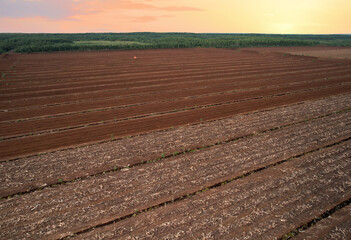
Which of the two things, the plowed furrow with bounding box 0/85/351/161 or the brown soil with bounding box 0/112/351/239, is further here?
the plowed furrow with bounding box 0/85/351/161

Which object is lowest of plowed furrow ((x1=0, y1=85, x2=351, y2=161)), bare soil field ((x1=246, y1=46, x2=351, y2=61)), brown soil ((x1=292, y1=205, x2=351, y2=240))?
brown soil ((x1=292, y1=205, x2=351, y2=240))

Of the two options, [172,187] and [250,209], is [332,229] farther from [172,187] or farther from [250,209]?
[172,187]

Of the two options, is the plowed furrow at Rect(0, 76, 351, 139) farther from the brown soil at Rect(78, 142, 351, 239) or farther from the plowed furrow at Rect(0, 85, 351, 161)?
the brown soil at Rect(78, 142, 351, 239)

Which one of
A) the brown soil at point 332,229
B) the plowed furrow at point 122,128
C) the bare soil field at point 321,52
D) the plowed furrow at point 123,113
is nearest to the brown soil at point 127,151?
the plowed furrow at point 122,128

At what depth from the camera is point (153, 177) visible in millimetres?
8344

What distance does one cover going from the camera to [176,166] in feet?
29.6

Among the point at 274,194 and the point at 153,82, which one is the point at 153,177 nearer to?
the point at 274,194

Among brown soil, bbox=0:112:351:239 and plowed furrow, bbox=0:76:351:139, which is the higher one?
plowed furrow, bbox=0:76:351:139

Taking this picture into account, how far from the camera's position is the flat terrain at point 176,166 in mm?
6355

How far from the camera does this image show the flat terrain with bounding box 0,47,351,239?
6.36 m

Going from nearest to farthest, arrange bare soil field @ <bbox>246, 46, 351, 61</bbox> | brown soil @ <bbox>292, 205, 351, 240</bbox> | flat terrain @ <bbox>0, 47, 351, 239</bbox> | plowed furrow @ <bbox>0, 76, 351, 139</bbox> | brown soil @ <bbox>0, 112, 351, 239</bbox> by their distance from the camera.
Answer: brown soil @ <bbox>292, 205, 351, 240</bbox> → flat terrain @ <bbox>0, 47, 351, 239</bbox> → brown soil @ <bbox>0, 112, 351, 239</bbox> → plowed furrow @ <bbox>0, 76, 351, 139</bbox> → bare soil field @ <bbox>246, 46, 351, 61</bbox>

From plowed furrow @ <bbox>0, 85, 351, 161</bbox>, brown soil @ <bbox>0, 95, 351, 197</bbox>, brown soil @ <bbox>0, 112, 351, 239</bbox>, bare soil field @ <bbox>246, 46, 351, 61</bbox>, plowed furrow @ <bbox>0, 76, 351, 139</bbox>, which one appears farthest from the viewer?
bare soil field @ <bbox>246, 46, 351, 61</bbox>

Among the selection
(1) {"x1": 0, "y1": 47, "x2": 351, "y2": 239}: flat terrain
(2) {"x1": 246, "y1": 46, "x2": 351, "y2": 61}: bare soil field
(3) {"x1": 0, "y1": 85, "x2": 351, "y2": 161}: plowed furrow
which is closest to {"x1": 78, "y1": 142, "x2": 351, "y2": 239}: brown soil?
(1) {"x1": 0, "y1": 47, "x2": 351, "y2": 239}: flat terrain

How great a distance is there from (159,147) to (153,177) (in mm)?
2365
